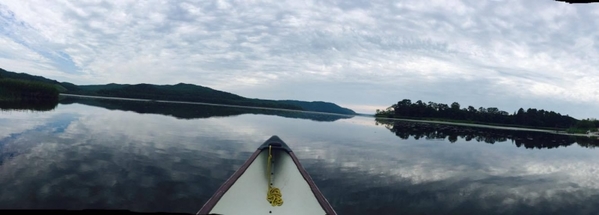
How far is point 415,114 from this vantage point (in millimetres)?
140250

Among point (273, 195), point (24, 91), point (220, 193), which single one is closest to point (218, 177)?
point (273, 195)

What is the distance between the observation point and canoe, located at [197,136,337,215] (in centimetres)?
614

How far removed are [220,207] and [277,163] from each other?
1547 millimetres

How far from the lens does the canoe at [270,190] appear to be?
6.14 metres

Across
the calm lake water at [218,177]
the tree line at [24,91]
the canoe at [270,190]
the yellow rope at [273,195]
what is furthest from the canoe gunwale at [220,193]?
the tree line at [24,91]

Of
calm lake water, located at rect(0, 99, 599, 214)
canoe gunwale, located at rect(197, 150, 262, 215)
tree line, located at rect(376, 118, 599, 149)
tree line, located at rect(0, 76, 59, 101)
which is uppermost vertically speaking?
tree line, located at rect(0, 76, 59, 101)

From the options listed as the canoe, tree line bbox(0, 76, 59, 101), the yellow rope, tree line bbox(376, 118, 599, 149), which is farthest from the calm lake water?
tree line bbox(0, 76, 59, 101)

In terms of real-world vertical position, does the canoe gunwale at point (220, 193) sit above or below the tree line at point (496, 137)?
above

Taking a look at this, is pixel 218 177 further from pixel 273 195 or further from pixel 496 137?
pixel 496 137

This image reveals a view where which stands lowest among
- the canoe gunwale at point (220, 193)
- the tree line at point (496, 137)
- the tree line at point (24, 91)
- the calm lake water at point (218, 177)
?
the calm lake water at point (218, 177)

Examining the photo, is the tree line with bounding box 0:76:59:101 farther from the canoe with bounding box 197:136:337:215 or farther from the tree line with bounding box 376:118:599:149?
the canoe with bounding box 197:136:337:215

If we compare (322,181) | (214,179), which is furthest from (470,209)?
(214,179)

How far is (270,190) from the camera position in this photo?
6.55m

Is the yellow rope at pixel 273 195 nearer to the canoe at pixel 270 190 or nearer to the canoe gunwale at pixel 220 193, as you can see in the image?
the canoe at pixel 270 190
